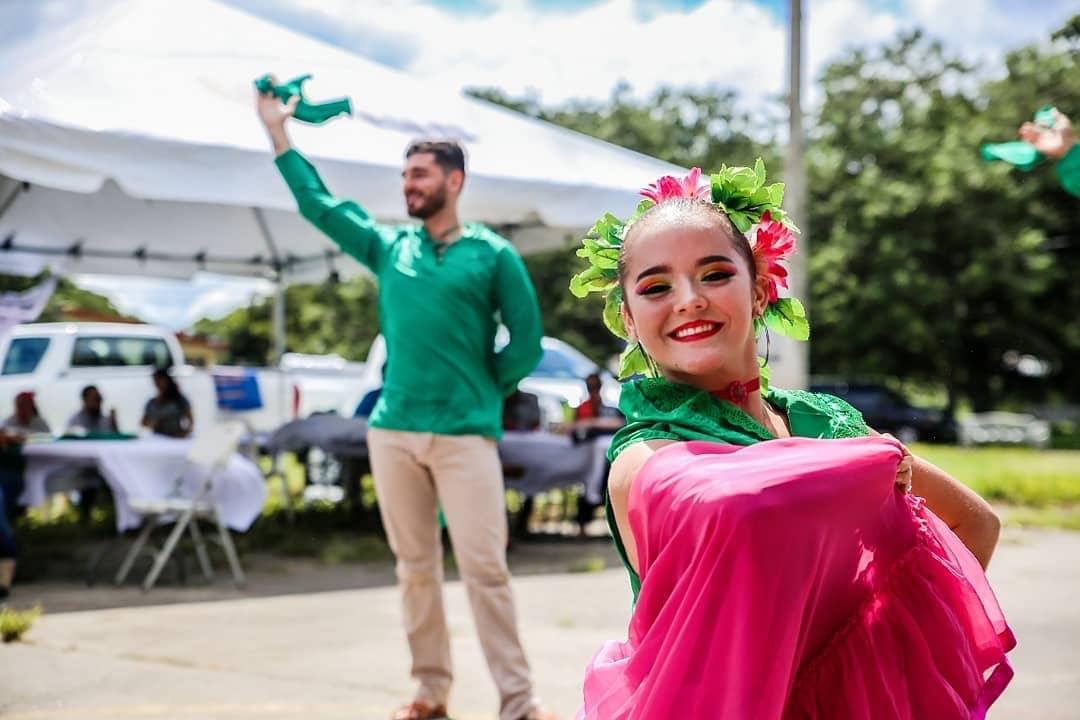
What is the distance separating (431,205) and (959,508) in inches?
110

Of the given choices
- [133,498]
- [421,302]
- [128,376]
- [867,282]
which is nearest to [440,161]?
[421,302]

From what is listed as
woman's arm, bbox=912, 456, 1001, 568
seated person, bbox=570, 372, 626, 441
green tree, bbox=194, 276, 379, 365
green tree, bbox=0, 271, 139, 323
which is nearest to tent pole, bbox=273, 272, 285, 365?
seated person, bbox=570, 372, 626, 441

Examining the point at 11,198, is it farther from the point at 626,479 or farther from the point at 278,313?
the point at 626,479

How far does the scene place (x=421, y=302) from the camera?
435 cm

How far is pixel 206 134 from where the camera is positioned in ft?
24.2

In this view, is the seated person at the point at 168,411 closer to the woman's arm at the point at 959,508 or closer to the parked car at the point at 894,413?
the woman's arm at the point at 959,508

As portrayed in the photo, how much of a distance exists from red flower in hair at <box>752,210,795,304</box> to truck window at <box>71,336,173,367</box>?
14.0 meters

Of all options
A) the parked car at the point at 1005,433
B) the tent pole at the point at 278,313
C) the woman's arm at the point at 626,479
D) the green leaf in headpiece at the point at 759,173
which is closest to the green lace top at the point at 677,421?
the woman's arm at the point at 626,479

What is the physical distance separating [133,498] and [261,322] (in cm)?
3816

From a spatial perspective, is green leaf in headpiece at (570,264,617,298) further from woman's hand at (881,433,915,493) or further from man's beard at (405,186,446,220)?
man's beard at (405,186,446,220)

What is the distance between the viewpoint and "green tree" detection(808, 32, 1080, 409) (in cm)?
3089

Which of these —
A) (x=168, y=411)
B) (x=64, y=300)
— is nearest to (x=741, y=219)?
(x=168, y=411)

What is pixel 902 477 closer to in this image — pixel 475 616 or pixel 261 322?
pixel 475 616

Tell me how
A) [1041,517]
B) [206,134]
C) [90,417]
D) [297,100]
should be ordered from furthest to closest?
[1041,517] < [90,417] < [206,134] < [297,100]
